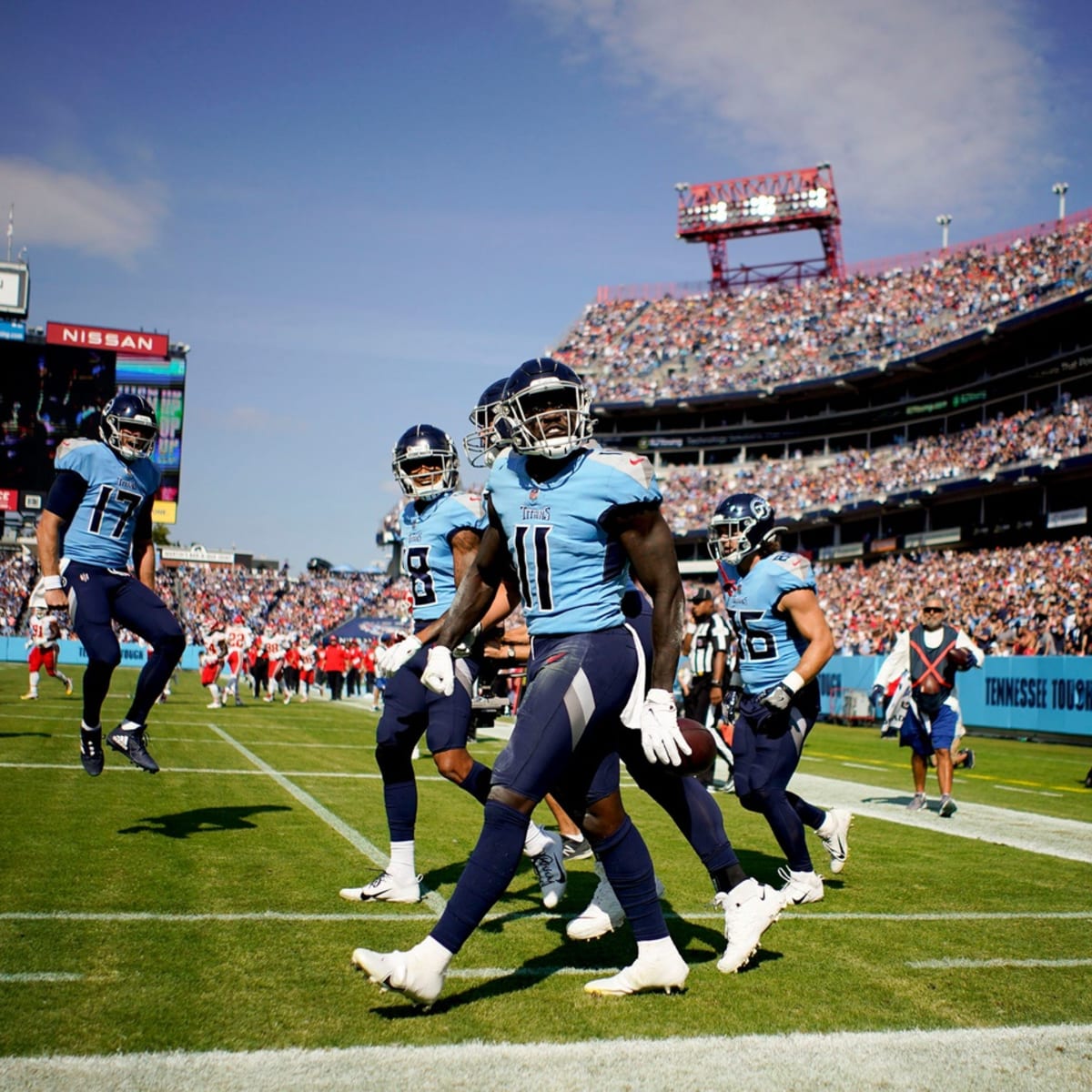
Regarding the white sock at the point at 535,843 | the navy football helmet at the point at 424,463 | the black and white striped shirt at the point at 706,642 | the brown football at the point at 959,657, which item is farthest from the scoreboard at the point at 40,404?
the white sock at the point at 535,843

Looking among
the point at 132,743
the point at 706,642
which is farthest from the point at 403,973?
the point at 706,642

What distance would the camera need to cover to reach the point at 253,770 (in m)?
10.8

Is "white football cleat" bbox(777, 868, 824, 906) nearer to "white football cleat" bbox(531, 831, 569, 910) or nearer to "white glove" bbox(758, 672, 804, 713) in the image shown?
"white glove" bbox(758, 672, 804, 713)

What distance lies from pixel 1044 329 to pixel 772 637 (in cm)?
4005

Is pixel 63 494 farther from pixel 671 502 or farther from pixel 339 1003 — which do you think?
pixel 671 502

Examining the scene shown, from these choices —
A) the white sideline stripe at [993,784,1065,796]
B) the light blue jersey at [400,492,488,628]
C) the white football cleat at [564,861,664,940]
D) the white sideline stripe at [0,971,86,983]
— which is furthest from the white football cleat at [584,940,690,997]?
the white sideline stripe at [993,784,1065,796]

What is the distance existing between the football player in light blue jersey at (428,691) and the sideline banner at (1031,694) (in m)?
18.9

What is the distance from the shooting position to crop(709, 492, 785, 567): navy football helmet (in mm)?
6211

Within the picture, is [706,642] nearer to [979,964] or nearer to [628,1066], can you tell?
[979,964]

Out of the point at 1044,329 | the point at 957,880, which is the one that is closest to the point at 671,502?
the point at 1044,329

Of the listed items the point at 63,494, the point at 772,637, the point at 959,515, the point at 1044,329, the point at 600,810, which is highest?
the point at 1044,329

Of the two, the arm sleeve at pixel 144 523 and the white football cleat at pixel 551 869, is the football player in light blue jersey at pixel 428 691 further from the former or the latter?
the arm sleeve at pixel 144 523

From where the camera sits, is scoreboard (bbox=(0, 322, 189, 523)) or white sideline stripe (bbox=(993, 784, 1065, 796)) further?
scoreboard (bbox=(0, 322, 189, 523))

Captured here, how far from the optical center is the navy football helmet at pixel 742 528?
6.21m
